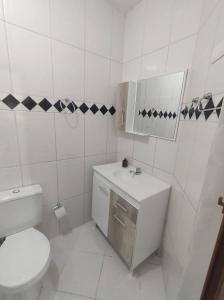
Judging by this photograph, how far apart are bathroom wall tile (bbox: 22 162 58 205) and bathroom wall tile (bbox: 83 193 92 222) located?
1.20ft

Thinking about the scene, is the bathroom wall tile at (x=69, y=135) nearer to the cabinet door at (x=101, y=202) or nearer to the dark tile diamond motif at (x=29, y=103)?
the dark tile diamond motif at (x=29, y=103)

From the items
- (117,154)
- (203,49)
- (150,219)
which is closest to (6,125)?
(117,154)

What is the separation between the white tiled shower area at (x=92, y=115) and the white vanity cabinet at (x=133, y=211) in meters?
0.11

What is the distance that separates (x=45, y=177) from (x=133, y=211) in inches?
35.1

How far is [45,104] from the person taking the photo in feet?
4.38

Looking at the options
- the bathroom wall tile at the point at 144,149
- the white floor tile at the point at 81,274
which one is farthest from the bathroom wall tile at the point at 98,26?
the white floor tile at the point at 81,274

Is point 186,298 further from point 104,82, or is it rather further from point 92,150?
point 104,82

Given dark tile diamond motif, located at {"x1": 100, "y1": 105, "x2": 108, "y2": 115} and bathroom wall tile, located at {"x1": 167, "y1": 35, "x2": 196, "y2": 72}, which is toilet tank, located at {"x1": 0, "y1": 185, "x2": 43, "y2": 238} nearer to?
dark tile diamond motif, located at {"x1": 100, "y1": 105, "x2": 108, "y2": 115}

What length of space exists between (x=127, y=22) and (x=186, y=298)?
2.29 m

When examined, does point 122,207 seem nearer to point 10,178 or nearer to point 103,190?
point 103,190

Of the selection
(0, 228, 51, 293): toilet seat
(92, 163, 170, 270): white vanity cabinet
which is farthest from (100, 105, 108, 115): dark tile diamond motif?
(0, 228, 51, 293): toilet seat

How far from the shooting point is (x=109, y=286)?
4.15 ft

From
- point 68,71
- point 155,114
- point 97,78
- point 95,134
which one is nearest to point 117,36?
point 97,78

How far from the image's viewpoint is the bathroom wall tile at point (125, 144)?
1760mm
